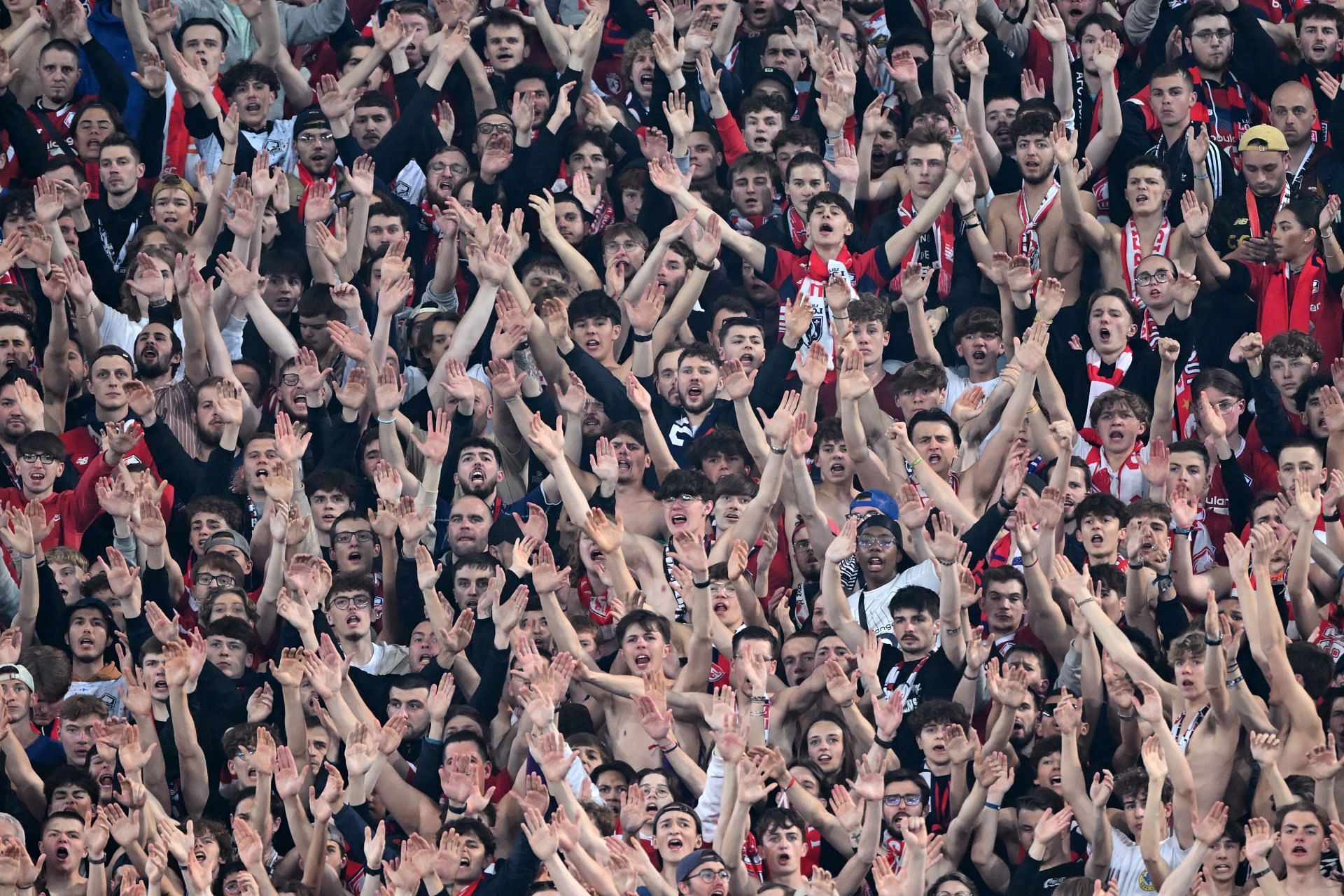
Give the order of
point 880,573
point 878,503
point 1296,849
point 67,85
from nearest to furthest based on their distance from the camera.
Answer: point 1296,849 → point 880,573 → point 878,503 → point 67,85

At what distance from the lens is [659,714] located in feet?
42.9

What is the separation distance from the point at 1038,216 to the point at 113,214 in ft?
16.0

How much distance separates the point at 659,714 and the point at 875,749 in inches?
37.6

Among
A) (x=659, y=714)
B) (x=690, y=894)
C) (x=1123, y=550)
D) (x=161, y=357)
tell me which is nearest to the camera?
(x=690, y=894)

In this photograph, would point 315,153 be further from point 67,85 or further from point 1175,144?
point 1175,144

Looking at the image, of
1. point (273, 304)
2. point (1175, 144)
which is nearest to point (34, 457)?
point (273, 304)

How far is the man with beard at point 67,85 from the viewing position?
1627 centimetres

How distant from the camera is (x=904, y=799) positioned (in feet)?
42.0

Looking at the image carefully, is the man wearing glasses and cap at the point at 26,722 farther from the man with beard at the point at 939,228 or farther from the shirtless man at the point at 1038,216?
the shirtless man at the point at 1038,216

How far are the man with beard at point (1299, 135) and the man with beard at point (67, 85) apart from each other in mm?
6291

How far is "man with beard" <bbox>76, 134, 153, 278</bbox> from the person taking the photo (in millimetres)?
15758

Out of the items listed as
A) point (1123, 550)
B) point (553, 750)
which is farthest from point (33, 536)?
point (1123, 550)

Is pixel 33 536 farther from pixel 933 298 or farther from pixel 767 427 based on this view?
pixel 933 298

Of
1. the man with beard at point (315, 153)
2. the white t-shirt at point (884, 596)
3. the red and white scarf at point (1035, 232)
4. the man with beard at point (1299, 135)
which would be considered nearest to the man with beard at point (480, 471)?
the white t-shirt at point (884, 596)
